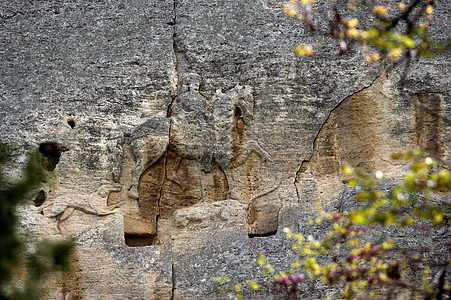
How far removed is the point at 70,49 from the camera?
12852 millimetres

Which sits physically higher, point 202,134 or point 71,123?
point 71,123

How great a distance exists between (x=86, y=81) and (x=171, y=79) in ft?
3.82

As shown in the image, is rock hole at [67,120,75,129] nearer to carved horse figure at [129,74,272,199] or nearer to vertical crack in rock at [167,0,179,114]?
carved horse figure at [129,74,272,199]

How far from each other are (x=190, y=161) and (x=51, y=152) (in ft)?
6.11

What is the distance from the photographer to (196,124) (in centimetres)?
1235

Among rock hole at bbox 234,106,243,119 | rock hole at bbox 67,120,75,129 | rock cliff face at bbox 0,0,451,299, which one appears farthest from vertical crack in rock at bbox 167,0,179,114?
rock hole at bbox 67,120,75,129

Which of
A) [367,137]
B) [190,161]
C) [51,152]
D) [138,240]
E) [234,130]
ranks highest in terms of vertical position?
[234,130]

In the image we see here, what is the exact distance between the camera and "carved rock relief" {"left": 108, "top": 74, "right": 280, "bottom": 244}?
12.1 meters

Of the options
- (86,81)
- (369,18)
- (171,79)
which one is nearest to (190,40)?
(171,79)

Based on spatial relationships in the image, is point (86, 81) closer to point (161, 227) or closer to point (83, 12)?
point (83, 12)

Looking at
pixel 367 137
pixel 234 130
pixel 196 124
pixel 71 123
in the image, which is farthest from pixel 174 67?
pixel 367 137

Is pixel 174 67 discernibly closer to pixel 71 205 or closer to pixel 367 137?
pixel 71 205

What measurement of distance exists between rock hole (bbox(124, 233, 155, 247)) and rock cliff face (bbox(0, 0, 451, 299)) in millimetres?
25

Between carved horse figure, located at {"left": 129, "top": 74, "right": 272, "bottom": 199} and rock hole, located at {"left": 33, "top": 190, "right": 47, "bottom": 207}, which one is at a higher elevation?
carved horse figure, located at {"left": 129, "top": 74, "right": 272, "bottom": 199}
